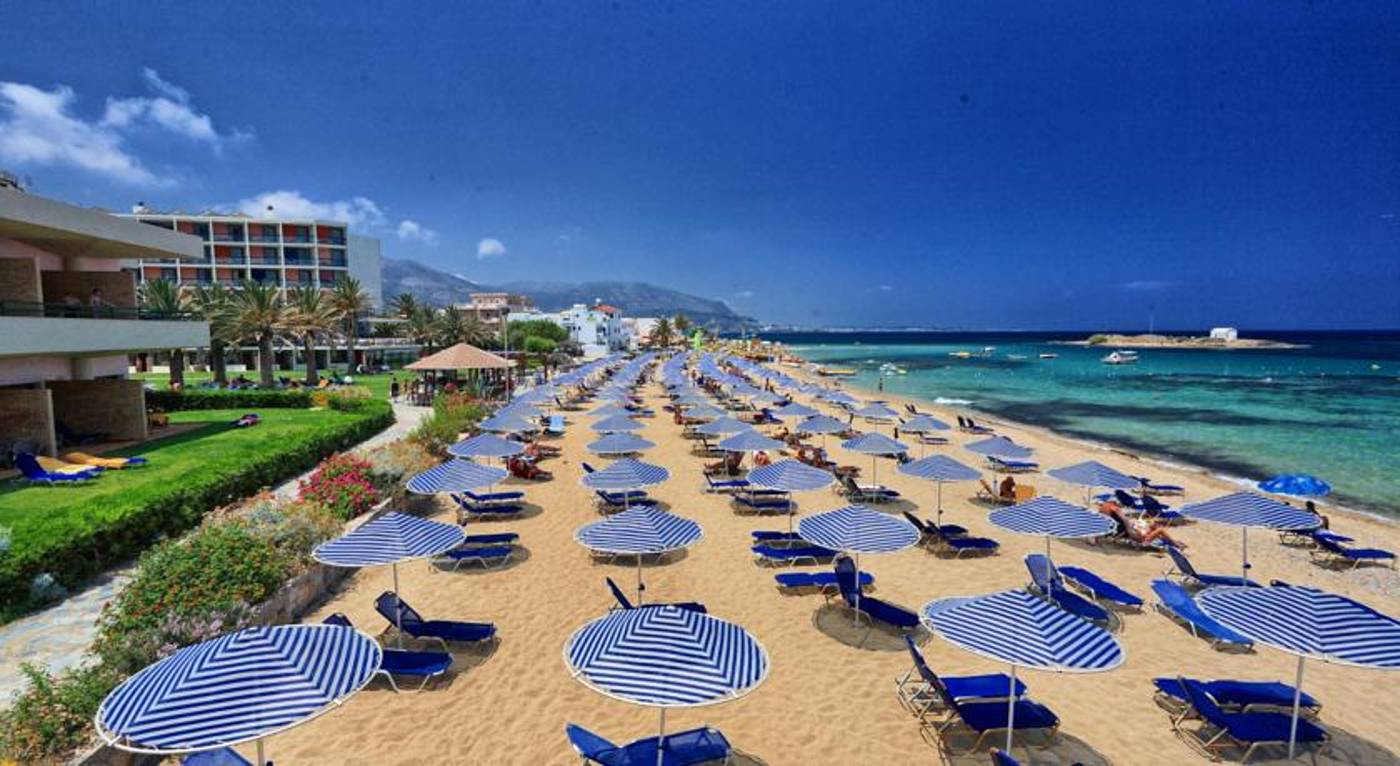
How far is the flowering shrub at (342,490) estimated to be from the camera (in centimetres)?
1204

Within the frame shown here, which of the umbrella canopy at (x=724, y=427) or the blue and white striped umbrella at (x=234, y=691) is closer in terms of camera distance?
the blue and white striped umbrella at (x=234, y=691)

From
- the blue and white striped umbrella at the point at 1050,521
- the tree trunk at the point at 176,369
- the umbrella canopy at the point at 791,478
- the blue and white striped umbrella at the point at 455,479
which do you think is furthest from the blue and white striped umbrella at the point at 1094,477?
the tree trunk at the point at 176,369

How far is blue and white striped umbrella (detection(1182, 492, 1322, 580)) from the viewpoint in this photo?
32.0 ft

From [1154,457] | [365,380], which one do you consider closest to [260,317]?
[365,380]

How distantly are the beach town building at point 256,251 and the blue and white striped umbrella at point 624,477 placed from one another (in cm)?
5936

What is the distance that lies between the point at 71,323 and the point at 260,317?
2088 centimetres

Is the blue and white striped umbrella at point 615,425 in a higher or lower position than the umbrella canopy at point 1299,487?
higher

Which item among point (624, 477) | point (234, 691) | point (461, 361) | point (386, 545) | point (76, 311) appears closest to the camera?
point (234, 691)

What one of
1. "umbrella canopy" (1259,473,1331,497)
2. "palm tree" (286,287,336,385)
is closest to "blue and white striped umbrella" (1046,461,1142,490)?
"umbrella canopy" (1259,473,1331,497)

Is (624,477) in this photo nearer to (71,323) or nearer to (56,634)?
(56,634)

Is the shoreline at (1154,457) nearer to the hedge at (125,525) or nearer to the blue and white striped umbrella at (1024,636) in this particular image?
the blue and white striped umbrella at (1024,636)

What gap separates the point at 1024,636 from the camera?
5.62m

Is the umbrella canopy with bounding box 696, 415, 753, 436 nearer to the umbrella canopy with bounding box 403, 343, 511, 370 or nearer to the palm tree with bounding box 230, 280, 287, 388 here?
the umbrella canopy with bounding box 403, 343, 511, 370

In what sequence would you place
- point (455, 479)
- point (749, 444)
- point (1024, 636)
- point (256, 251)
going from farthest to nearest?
point (256, 251) → point (749, 444) → point (455, 479) → point (1024, 636)
